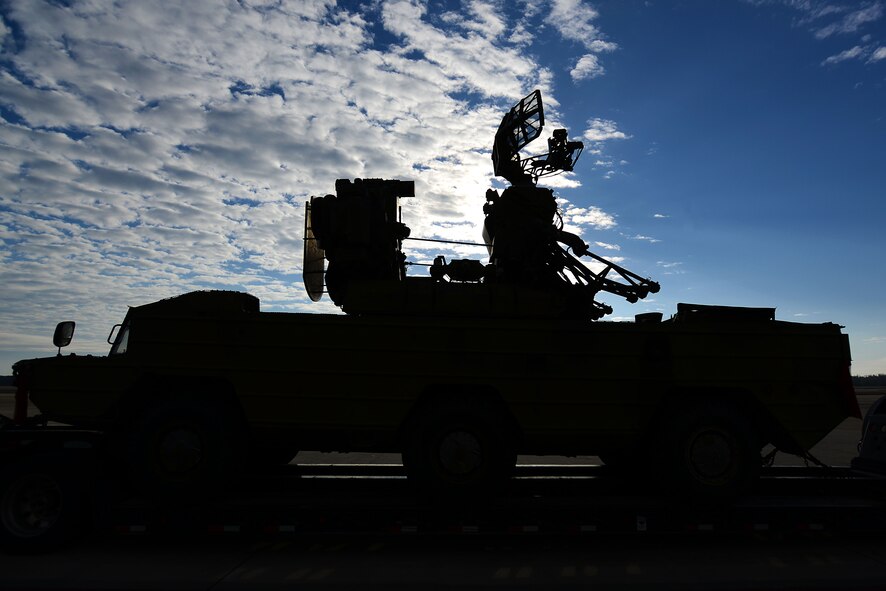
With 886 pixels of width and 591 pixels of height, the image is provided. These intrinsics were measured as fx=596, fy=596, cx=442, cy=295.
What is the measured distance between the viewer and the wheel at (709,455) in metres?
6.29

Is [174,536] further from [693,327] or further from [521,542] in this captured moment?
[693,327]

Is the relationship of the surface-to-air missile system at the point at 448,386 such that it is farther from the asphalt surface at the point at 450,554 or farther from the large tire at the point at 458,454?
the asphalt surface at the point at 450,554

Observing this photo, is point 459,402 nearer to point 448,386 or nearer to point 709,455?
point 448,386

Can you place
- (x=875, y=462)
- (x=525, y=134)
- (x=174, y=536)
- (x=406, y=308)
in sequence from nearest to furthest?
(x=174, y=536) → (x=406, y=308) → (x=875, y=462) → (x=525, y=134)

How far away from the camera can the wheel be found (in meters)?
6.29

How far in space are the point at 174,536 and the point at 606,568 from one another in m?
4.29

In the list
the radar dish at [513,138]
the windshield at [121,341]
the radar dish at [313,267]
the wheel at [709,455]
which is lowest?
the wheel at [709,455]

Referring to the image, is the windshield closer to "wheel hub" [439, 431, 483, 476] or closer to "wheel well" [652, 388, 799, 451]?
"wheel hub" [439, 431, 483, 476]

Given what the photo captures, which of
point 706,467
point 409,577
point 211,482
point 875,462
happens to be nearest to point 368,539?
point 409,577

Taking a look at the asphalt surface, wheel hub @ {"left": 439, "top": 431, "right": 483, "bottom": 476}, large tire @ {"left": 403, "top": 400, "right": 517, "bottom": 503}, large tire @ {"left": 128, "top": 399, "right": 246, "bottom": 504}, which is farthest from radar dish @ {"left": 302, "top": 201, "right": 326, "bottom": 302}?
wheel hub @ {"left": 439, "top": 431, "right": 483, "bottom": 476}

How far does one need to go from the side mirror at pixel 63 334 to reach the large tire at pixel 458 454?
12.6 feet

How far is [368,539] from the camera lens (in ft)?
22.3

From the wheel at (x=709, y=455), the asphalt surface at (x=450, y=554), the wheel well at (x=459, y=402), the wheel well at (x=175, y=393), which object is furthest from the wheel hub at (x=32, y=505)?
the wheel at (x=709, y=455)

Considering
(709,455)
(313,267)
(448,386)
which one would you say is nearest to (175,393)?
(313,267)
